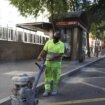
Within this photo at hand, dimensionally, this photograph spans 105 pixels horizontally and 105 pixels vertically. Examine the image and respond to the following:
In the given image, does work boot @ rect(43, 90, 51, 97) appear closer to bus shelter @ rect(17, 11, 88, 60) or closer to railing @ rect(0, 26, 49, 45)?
railing @ rect(0, 26, 49, 45)

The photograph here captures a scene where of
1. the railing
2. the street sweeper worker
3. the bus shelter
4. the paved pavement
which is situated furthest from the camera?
the bus shelter

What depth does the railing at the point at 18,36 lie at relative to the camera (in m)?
28.6

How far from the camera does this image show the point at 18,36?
31.6 metres

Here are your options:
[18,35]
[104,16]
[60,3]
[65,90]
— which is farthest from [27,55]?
[65,90]

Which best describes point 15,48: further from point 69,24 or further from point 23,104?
point 23,104

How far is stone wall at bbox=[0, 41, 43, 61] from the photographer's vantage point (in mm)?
27053

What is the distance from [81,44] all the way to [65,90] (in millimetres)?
19974

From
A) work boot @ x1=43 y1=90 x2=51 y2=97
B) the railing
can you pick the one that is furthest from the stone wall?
work boot @ x1=43 y1=90 x2=51 y2=97

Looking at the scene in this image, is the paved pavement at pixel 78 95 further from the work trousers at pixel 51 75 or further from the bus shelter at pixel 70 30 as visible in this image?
the bus shelter at pixel 70 30

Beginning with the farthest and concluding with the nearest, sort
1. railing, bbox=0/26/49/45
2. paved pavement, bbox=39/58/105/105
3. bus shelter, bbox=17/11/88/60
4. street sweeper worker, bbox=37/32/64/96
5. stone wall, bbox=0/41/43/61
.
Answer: bus shelter, bbox=17/11/88/60, railing, bbox=0/26/49/45, stone wall, bbox=0/41/43/61, street sweeper worker, bbox=37/32/64/96, paved pavement, bbox=39/58/105/105

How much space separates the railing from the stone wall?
51cm

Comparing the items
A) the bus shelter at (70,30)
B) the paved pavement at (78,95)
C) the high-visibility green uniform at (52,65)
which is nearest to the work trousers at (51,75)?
the high-visibility green uniform at (52,65)

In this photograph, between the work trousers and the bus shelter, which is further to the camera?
the bus shelter

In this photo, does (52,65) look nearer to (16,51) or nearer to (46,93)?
(46,93)
